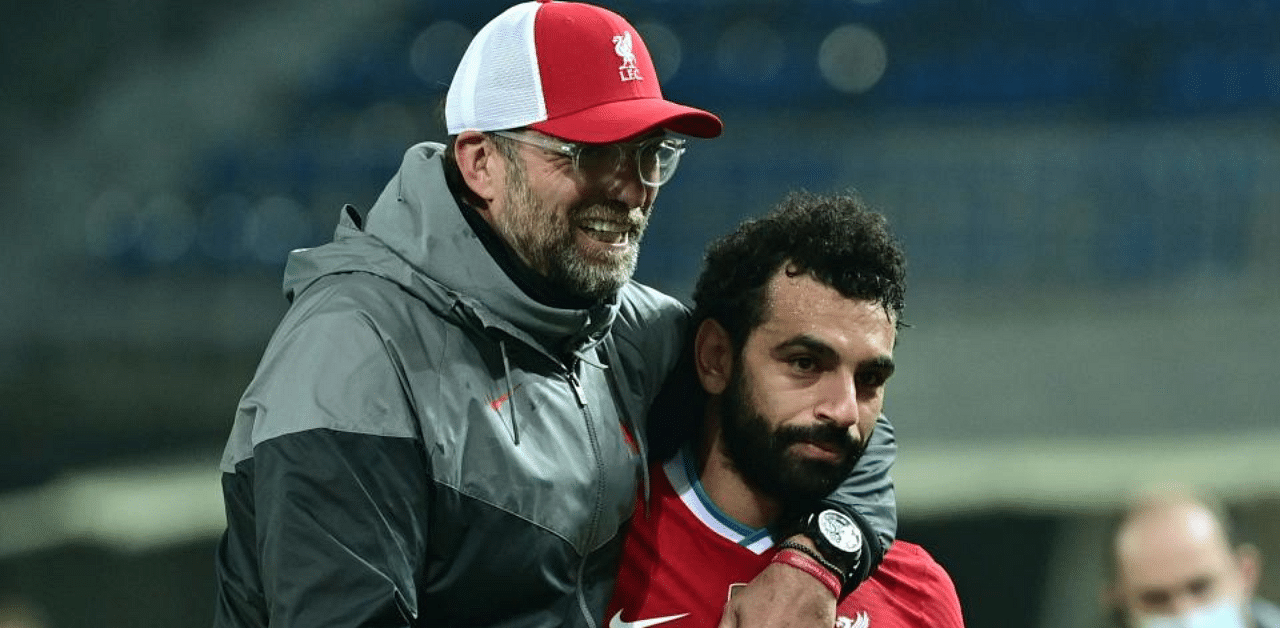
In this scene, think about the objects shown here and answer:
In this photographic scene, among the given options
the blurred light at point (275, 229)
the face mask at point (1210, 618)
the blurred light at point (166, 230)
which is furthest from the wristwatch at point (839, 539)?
the blurred light at point (166, 230)

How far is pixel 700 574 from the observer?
6.40 ft

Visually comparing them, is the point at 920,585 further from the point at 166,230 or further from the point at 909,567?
the point at 166,230

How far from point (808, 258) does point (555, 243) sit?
13.1 inches

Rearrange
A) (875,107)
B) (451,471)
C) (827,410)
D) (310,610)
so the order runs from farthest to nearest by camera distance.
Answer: (875,107) < (827,410) < (451,471) < (310,610)

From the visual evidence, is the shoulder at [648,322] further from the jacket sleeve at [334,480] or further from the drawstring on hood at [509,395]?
the jacket sleeve at [334,480]

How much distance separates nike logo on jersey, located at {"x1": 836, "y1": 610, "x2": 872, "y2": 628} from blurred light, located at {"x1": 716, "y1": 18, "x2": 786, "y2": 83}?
3.87 m

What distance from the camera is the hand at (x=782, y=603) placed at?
1.80 m

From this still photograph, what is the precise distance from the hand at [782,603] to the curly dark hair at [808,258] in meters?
0.30

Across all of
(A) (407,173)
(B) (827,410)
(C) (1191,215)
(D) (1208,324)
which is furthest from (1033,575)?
(A) (407,173)

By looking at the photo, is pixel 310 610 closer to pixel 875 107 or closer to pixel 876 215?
pixel 876 215

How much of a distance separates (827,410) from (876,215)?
25 cm

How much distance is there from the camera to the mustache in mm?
1901

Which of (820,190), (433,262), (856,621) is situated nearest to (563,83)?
(433,262)

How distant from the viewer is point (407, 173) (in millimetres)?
1771
